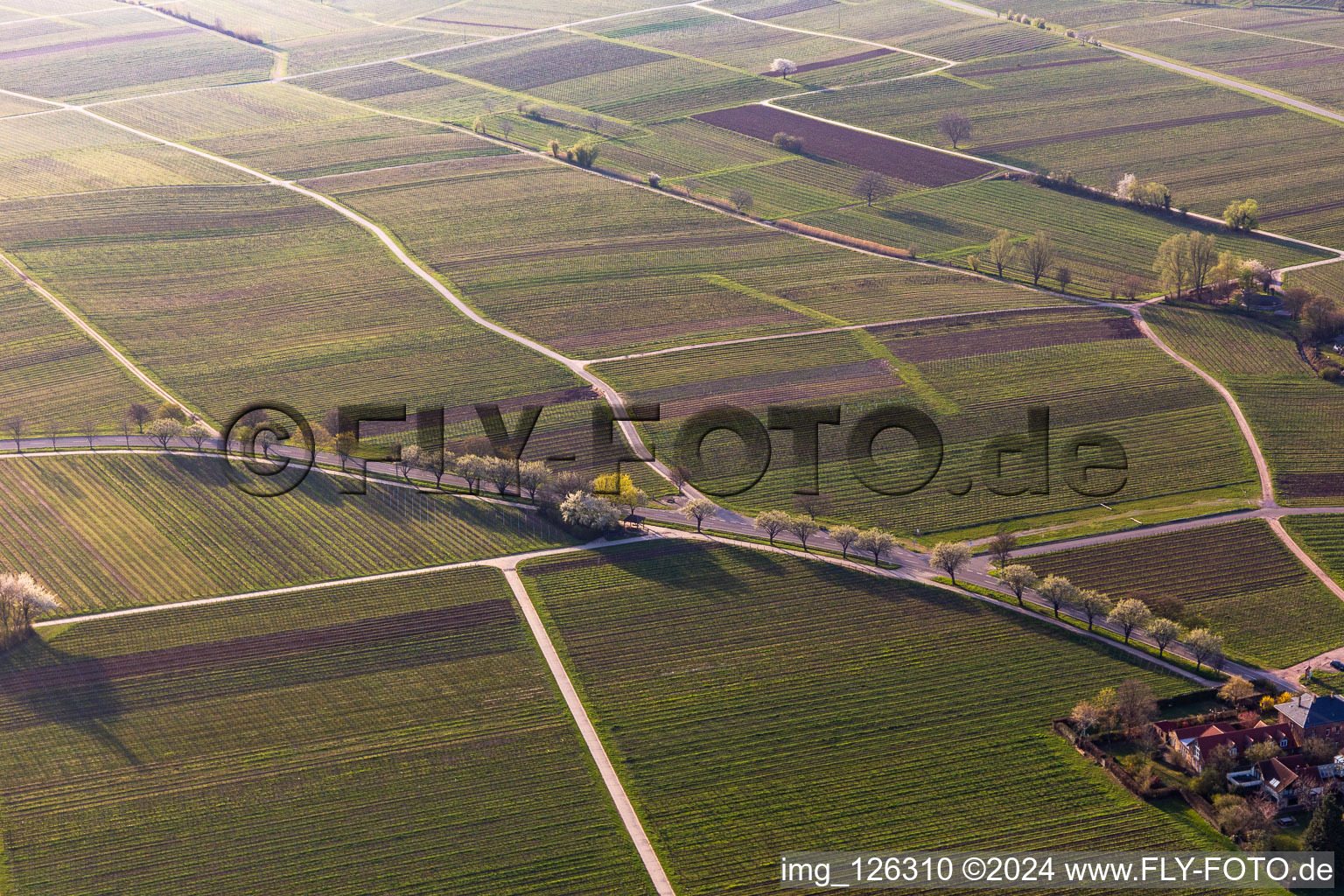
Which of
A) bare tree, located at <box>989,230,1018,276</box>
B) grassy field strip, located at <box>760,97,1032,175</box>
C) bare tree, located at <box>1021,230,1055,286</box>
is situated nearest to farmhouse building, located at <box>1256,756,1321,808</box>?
bare tree, located at <box>1021,230,1055,286</box>

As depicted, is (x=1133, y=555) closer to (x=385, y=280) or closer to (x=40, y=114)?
(x=385, y=280)

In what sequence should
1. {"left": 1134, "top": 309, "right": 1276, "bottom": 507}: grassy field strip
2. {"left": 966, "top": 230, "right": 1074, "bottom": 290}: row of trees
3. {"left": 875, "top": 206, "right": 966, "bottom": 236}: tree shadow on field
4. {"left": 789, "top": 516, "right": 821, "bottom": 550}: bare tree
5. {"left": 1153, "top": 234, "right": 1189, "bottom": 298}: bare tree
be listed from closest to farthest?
{"left": 789, "top": 516, "right": 821, "bottom": 550}: bare tree, {"left": 1134, "top": 309, "right": 1276, "bottom": 507}: grassy field strip, {"left": 1153, "top": 234, "right": 1189, "bottom": 298}: bare tree, {"left": 966, "top": 230, "right": 1074, "bottom": 290}: row of trees, {"left": 875, "top": 206, "right": 966, "bottom": 236}: tree shadow on field

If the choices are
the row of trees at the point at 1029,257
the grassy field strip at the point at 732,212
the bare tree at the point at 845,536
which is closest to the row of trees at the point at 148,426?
the grassy field strip at the point at 732,212

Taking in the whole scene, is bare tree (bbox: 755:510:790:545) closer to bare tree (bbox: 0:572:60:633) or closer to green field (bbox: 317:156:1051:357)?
green field (bbox: 317:156:1051:357)

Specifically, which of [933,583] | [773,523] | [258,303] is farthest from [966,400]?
[258,303]

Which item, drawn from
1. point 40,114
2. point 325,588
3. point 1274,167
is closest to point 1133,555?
point 325,588

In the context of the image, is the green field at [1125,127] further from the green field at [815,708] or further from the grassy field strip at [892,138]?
the green field at [815,708]

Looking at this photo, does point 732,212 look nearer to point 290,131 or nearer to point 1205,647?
point 290,131

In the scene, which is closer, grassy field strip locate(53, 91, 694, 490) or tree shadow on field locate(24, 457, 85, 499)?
tree shadow on field locate(24, 457, 85, 499)
